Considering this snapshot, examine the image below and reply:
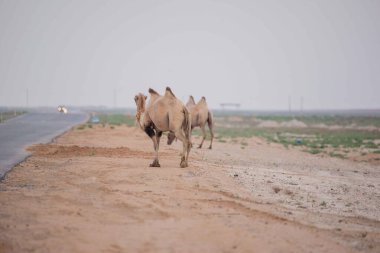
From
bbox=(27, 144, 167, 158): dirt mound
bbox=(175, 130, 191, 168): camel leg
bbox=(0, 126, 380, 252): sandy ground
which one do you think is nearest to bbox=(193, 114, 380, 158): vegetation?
bbox=(27, 144, 167, 158): dirt mound

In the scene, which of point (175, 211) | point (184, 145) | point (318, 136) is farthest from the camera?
point (318, 136)

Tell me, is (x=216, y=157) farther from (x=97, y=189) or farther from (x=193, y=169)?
(x=97, y=189)

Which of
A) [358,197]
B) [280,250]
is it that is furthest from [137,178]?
[358,197]

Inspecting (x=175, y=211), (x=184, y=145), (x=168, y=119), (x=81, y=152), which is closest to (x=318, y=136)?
(x=81, y=152)

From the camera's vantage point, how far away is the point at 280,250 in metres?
6.23

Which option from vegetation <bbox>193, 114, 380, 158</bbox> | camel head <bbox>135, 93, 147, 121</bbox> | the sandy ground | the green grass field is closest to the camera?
the sandy ground

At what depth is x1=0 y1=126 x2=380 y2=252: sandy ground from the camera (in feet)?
20.5

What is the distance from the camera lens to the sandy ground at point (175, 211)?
6250 mm

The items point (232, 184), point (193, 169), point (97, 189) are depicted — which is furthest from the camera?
point (193, 169)

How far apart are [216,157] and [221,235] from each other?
37.7ft

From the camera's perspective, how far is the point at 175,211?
7598mm

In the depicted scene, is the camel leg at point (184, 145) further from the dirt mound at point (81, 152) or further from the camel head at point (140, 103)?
the dirt mound at point (81, 152)

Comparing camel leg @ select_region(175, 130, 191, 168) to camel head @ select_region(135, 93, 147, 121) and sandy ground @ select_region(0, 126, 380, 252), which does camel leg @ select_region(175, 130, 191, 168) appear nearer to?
sandy ground @ select_region(0, 126, 380, 252)

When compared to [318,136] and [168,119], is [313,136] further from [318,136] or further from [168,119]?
[168,119]
